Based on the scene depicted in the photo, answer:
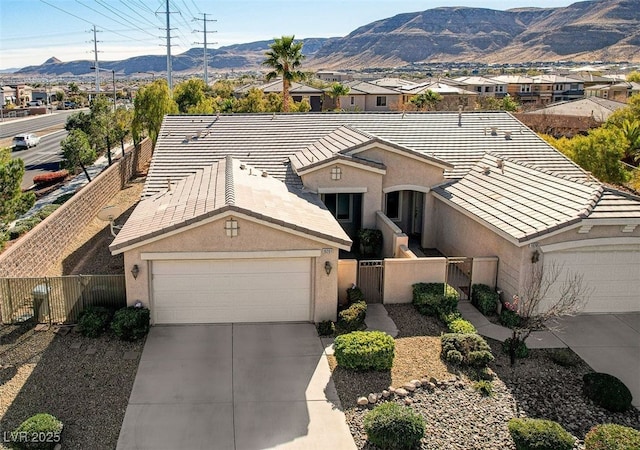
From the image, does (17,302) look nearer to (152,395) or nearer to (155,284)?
(155,284)

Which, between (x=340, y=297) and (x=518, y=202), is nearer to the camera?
(x=340, y=297)

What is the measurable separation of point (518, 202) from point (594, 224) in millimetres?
2951

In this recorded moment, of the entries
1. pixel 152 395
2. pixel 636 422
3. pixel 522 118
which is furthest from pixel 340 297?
pixel 522 118

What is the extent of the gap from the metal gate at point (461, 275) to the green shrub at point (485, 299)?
1.60ft

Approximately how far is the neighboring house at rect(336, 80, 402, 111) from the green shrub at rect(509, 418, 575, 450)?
65.7 metres

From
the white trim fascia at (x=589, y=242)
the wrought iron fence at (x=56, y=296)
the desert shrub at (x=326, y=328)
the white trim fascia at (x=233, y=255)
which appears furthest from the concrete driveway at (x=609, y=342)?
the wrought iron fence at (x=56, y=296)

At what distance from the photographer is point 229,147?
82.3ft

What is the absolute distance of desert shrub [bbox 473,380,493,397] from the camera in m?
13.2

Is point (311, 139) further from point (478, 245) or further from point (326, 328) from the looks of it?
point (326, 328)

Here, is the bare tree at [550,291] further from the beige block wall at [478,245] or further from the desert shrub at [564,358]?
the desert shrub at [564,358]

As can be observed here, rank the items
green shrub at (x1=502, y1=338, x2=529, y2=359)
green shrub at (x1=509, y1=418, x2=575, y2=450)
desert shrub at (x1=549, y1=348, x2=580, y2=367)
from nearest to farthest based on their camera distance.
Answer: green shrub at (x1=509, y1=418, x2=575, y2=450)
desert shrub at (x1=549, y1=348, x2=580, y2=367)
green shrub at (x1=502, y1=338, x2=529, y2=359)

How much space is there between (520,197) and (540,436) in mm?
10176

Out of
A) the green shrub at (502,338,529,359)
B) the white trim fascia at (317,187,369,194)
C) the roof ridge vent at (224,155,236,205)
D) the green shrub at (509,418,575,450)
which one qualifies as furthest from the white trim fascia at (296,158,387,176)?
the green shrub at (509,418,575,450)

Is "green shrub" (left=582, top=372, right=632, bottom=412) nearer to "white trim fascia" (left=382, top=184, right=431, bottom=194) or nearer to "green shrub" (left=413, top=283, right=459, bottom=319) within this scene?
"green shrub" (left=413, top=283, right=459, bottom=319)
